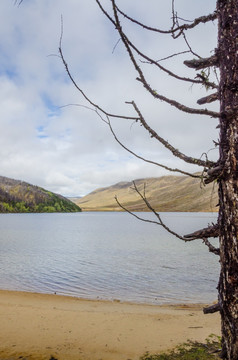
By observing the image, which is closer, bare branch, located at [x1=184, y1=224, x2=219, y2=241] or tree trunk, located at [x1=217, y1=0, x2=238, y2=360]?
tree trunk, located at [x1=217, y1=0, x2=238, y2=360]

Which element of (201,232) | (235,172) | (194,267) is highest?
(235,172)

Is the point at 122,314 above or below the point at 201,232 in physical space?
below

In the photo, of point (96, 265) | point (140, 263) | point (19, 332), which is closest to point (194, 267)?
point (140, 263)

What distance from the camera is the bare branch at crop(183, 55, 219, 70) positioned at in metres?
3.49

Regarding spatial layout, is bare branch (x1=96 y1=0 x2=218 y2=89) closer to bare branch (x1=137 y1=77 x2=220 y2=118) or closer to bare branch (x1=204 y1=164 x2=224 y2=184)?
bare branch (x1=137 y1=77 x2=220 y2=118)

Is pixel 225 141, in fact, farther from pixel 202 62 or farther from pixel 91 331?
pixel 91 331

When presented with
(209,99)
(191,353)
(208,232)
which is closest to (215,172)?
(208,232)

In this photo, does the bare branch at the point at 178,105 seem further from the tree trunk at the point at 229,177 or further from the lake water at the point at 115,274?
the lake water at the point at 115,274

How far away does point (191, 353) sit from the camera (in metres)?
8.71

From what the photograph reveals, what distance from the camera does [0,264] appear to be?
30062 mm

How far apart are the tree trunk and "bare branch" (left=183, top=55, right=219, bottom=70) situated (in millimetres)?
89

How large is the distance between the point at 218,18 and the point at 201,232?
8.14 ft

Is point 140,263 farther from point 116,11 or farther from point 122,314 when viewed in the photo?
point 116,11

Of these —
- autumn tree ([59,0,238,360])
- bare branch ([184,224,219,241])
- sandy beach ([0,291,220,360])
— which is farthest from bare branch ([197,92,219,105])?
sandy beach ([0,291,220,360])
